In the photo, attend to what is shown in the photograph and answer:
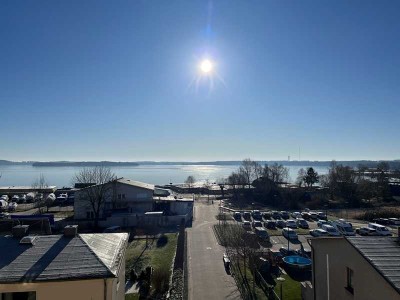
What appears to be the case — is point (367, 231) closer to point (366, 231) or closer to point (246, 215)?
point (366, 231)

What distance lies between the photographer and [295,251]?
25156 mm

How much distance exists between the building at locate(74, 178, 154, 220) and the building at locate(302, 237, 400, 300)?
98.0 ft

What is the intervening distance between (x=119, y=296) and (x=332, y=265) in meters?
7.65

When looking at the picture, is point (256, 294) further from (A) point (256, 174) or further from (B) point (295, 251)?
(A) point (256, 174)

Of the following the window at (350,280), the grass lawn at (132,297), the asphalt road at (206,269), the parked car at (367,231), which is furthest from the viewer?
the parked car at (367,231)

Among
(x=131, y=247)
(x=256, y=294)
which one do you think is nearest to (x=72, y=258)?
(x=256, y=294)

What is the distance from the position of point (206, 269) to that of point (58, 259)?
13.9 m

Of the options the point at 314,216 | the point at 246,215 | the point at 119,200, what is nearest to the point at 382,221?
the point at 314,216

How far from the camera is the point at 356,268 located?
33.2 feet

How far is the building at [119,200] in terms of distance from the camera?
Answer: 39.4m

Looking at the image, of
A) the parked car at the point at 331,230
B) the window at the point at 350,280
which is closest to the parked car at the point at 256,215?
the parked car at the point at 331,230

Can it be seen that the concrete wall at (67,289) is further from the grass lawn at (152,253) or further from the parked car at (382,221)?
the parked car at (382,221)

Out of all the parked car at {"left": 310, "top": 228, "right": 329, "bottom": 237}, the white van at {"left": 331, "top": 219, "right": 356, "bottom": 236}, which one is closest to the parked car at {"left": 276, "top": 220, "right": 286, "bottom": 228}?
the parked car at {"left": 310, "top": 228, "right": 329, "bottom": 237}

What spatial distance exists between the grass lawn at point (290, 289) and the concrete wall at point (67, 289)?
1171cm
